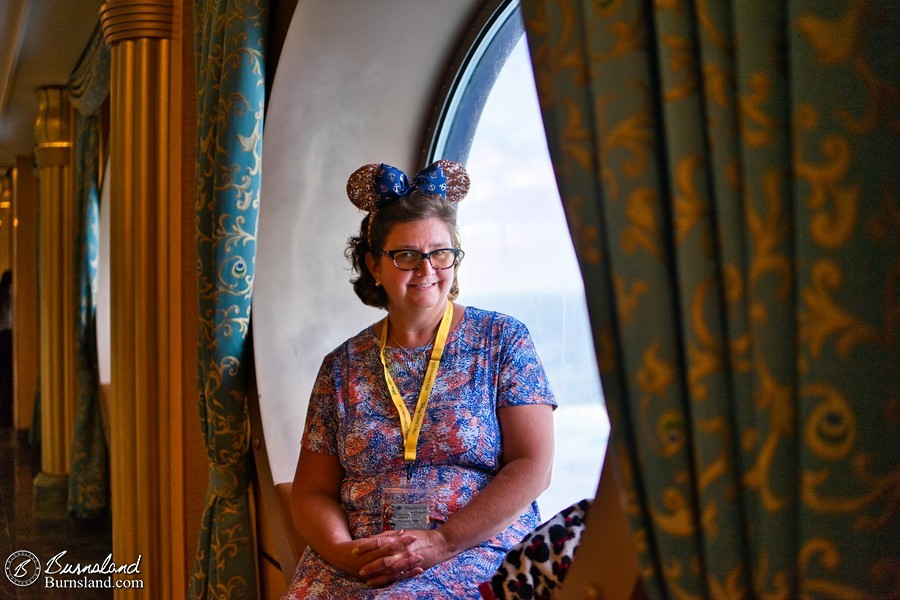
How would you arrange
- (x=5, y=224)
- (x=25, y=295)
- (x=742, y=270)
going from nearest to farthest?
(x=742, y=270), (x=25, y=295), (x=5, y=224)

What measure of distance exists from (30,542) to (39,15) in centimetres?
297

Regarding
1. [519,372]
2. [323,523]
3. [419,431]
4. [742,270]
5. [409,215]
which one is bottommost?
[323,523]

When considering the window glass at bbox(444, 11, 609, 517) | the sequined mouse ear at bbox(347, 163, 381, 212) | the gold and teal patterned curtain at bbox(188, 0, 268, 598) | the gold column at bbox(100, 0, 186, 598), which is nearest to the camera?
the sequined mouse ear at bbox(347, 163, 381, 212)

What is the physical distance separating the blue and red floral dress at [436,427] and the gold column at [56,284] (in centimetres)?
505

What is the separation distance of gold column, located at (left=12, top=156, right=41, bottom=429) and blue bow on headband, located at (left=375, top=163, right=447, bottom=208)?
8.11 metres

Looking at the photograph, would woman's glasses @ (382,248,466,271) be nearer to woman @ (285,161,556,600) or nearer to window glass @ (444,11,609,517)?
woman @ (285,161,556,600)

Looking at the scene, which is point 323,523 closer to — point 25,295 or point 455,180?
point 455,180

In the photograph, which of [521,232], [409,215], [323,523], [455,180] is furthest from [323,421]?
[521,232]

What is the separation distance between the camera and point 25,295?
389 inches

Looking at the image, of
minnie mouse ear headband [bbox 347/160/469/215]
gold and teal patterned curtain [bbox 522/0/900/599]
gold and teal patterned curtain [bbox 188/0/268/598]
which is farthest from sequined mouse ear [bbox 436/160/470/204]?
gold and teal patterned curtain [bbox 522/0/900/599]

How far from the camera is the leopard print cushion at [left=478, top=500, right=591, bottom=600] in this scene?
4.99ft

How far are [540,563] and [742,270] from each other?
841 mm

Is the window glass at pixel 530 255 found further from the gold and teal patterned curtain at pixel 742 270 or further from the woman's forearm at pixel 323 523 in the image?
the gold and teal patterned curtain at pixel 742 270

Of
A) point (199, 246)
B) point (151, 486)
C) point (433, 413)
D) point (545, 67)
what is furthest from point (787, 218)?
point (151, 486)
